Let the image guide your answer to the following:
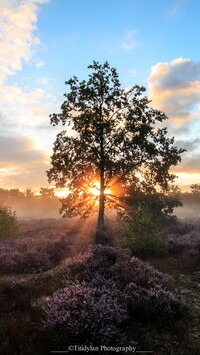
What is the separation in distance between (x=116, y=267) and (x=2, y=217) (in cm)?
1469

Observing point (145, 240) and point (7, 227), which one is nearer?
point (145, 240)

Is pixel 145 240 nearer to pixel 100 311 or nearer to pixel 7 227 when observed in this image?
pixel 100 311

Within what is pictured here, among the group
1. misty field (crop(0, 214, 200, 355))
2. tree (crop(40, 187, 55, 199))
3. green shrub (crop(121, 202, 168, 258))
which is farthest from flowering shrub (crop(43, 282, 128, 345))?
tree (crop(40, 187, 55, 199))

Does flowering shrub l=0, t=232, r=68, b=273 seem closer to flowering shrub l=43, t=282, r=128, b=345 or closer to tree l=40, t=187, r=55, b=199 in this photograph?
flowering shrub l=43, t=282, r=128, b=345

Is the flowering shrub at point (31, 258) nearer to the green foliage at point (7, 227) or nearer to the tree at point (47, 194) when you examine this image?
the green foliage at point (7, 227)

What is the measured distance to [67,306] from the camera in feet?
18.6

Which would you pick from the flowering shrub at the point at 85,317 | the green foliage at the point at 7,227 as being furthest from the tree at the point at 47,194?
the flowering shrub at the point at 85,317

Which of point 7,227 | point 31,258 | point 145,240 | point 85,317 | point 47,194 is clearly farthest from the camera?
point 47,194

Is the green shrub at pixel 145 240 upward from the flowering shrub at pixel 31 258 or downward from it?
upward

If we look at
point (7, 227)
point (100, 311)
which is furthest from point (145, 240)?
point (7, 227)

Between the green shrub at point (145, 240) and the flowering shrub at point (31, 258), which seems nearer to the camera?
the flowering shrub at point (31, 258)

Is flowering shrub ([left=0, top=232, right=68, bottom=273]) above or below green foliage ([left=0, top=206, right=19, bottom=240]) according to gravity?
below

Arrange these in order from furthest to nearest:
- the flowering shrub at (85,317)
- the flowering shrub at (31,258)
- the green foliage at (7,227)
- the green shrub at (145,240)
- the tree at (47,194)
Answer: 1. the tree at (47,194)
2. the green foliage at (7,227)
3. the green shrub at (145,240)
4. the flowering shrub at (31,258)
5. the flowering shrub at (85,317)

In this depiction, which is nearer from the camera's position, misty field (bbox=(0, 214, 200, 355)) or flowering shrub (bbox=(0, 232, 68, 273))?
misty field (bbox=(0, 214, 200, 355))
